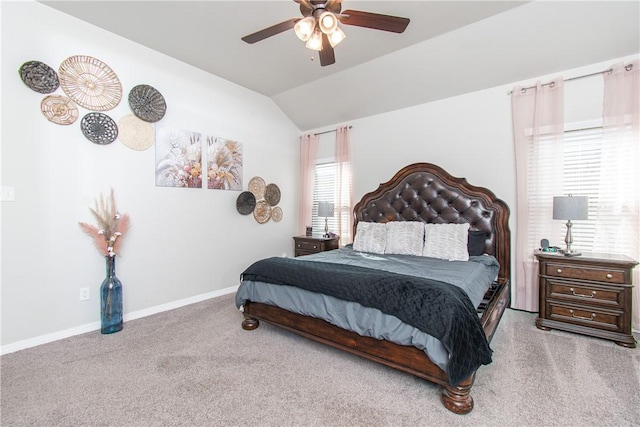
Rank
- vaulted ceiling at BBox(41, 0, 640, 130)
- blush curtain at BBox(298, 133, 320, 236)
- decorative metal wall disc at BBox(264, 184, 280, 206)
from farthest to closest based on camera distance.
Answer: blush curtain at BBox(298, 133, 320, 236) < decorative metal wall disc at BBox(264, 184, 280, 206) < vaulted ceiling at BBox(41, 0, 640, 130)

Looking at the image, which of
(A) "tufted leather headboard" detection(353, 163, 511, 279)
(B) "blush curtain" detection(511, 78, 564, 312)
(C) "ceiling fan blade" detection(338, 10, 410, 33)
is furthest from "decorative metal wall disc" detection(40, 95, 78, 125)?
(B) "blush curtain" detection(511, 78, 564, 312)

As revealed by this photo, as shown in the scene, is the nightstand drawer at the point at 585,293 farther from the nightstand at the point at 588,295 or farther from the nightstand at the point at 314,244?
the nightstand at the point at 314,244

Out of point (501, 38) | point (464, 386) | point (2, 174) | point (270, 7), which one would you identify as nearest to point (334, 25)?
Answer: point (270, 7)

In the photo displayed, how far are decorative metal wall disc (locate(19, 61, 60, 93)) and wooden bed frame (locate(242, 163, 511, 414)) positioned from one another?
2.65m

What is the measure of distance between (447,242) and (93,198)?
3.67 meters

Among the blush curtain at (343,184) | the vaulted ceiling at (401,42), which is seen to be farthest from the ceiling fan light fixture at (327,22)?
the blush curtain at (343,184)

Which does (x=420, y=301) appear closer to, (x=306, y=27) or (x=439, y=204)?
(x=306, y=27)

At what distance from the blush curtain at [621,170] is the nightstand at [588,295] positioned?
25 centimetres

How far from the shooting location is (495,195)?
3.37 m

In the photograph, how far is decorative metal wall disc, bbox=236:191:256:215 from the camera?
13.5ft

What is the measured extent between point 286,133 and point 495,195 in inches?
Result: 132

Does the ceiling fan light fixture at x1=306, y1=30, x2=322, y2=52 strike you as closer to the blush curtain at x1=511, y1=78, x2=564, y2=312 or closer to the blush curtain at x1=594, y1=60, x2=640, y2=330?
the blush curtain at x1=511, y1=78, x2=564, y2=312

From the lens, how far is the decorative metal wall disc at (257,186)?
435cm

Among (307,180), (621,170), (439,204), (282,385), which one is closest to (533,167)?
(621,170)
